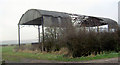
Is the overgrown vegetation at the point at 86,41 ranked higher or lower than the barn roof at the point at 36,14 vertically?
lower

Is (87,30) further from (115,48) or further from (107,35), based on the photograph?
(115,48)

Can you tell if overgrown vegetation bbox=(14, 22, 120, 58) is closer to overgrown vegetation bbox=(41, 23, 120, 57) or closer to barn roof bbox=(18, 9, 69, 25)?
overgrown vegetation bbox=(41, 23, 120, 57)

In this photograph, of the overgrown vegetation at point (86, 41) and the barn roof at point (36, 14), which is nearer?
the overgrown vegetation at point (86, 41)

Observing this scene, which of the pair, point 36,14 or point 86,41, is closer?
point 86,41

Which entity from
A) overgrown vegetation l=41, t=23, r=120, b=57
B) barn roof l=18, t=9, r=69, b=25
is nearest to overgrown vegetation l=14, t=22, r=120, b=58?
overgrown vegetation l=41, t=23, r=120, b=57

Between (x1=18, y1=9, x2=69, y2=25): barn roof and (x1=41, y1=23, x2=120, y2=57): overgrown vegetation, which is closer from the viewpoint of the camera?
(x1=41, y1=23, x2=120, y2=57): overgrown vegetation

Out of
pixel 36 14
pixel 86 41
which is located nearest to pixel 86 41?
pixel 86 41

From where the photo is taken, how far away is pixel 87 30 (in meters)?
13.6

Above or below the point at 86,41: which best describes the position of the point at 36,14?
above

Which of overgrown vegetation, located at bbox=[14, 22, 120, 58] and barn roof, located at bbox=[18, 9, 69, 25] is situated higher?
barn roof, located at bbox=[18, 9, 69, 25]

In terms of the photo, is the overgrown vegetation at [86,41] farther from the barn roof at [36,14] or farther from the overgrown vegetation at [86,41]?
the barn roof at [36,14]

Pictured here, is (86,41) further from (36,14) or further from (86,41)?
(36,14)

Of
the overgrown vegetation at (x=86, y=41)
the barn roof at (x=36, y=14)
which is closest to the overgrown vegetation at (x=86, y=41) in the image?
the overgrown vegetation at (x=86, y=41)

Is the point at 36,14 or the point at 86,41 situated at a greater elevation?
the point at 36,14
